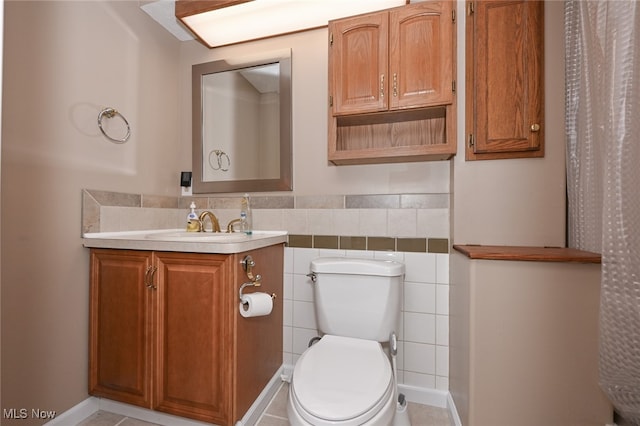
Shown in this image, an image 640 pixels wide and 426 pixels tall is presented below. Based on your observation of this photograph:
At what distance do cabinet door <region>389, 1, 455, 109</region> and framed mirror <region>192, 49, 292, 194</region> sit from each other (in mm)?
678

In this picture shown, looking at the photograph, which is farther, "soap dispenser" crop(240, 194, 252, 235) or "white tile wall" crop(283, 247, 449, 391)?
"soap dispenser" crop(240, 194, 252, 235)

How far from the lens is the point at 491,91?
1.32 metres

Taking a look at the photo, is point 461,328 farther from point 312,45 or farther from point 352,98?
point 312,45

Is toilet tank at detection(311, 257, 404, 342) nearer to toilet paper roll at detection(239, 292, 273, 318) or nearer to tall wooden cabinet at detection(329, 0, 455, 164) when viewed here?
toilet paper roll at detection(239, 292, 273, 318)

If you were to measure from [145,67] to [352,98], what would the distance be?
1.31m

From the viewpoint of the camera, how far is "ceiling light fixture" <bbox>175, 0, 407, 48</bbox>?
5.14 ft

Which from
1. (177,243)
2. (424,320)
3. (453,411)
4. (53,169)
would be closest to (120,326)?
(177,243)

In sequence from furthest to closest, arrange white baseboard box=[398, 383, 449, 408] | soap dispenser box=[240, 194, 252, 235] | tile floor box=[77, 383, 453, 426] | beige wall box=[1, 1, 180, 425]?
1. soap dispenser box=[240, 194, 252, 235]
2. white baseboard box=[398, 383, 449, 408]
3. tile floor box=[77, 383, 453, 426]
4. beige wall box=[1, 1, 180, 425]

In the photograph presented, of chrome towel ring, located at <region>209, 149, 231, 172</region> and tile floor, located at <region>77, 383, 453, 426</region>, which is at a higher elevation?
chrome towel ring, located at <region>209, 149, 231, 172</region>

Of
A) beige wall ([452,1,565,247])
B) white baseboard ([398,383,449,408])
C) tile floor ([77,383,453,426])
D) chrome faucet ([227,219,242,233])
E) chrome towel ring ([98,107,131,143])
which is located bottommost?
tile floor ([77,383,453,426])

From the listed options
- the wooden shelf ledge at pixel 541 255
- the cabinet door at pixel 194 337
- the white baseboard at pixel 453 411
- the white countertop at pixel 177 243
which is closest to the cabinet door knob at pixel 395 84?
the wooden shelf ledge at pixel 541 255

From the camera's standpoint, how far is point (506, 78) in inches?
51.5

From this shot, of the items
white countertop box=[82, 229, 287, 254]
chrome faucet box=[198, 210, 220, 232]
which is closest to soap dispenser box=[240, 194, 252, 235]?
chrome faucet box=[198, 210, 220, 232]

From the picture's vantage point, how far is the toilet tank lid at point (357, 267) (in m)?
1.39
